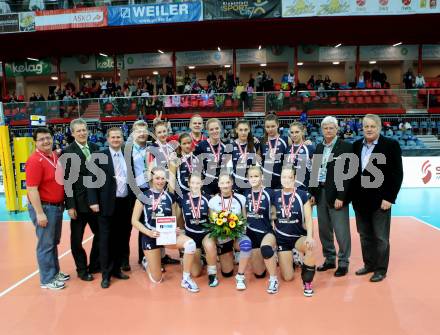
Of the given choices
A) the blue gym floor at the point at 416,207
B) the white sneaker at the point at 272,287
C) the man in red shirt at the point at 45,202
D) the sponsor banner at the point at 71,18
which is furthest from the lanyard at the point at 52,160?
the sponsor banner at the point at 71,18

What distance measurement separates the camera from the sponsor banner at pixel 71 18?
638 inches

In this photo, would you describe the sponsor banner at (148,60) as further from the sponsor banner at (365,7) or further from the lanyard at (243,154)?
the lanyard at (243,154)

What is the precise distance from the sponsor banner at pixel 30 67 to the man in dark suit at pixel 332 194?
22282 mm

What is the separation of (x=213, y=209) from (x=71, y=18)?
1520 centimetres

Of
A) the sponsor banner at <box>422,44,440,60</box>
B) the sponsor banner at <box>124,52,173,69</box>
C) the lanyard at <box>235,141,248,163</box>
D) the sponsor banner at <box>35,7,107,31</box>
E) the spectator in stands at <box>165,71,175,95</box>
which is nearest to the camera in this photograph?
→ the lanyard at <box>235,141,248,163</box>

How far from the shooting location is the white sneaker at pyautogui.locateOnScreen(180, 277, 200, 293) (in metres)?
4.30

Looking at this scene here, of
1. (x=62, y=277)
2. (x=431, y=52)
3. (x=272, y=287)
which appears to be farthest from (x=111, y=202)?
(x=431, y=52)

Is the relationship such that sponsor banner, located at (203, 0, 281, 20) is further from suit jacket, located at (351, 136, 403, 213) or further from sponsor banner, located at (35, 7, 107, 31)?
suit jacket, located at (351, 136, 403, 213)

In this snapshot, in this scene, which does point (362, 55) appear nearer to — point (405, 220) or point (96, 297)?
point (405, 220)

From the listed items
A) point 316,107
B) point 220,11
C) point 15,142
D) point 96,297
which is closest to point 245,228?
point 96,297

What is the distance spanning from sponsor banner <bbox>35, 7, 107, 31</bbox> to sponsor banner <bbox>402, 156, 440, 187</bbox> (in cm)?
1326

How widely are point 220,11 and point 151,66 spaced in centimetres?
737

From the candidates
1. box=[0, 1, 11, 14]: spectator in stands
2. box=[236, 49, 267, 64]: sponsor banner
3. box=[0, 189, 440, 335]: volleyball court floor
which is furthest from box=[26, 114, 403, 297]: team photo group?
box=[236, 49, 267, 64]: sponsor banner

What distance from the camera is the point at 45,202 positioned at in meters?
4.42
